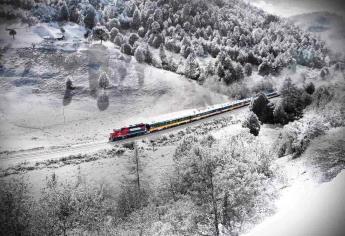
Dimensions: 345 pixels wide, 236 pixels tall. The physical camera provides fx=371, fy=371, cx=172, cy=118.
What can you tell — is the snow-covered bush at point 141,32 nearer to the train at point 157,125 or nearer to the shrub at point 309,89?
the train at point 157,125

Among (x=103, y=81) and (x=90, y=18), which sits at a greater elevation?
(x=90, y=18)

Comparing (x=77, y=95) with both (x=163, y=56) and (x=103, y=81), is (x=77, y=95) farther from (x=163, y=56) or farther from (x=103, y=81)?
(x=163, y=56)

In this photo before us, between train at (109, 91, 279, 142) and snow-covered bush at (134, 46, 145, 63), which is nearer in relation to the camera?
train at (109, 91, 279, 142)

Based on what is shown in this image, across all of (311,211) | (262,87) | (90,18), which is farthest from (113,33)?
(311,211)

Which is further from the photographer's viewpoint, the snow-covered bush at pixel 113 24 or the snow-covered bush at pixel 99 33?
the snow-covered bush at pixel 113 24

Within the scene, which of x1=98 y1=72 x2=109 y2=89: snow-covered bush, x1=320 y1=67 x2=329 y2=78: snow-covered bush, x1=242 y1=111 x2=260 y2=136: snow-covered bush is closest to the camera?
x1=242 y1=111 x2=260 y2=136: snow-covered bush

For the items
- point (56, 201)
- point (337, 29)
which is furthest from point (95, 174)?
point (337, 29)

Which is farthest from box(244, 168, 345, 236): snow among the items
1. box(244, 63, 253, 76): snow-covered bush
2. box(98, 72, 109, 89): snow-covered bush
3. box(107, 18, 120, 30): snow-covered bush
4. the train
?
box(107, 18, 120, 30): snow-covered bush

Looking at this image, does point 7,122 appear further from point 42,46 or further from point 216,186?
point 216,186

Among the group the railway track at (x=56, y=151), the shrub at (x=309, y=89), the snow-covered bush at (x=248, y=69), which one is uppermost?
the shrub at (x=309, y=89)

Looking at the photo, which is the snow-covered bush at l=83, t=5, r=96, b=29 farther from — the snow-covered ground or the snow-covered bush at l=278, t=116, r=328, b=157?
the snow-covered ground

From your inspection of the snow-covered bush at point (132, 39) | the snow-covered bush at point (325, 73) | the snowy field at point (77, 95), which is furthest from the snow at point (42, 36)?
the snow-covered bush at point (325, 73)
